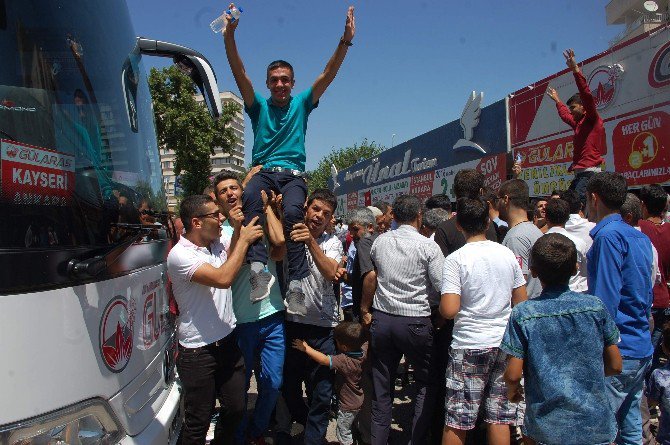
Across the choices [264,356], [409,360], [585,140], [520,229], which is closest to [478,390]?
[409,360]

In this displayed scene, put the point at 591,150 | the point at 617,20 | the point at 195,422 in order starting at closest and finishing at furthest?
the point at 195,422, the point at 591,150, the point at 617,20

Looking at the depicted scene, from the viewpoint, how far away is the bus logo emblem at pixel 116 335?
1.91 metres

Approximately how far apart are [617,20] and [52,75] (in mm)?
46544

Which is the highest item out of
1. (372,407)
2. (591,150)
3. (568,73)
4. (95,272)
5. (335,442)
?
(568,73)

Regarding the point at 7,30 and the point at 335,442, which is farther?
the point at 335,442

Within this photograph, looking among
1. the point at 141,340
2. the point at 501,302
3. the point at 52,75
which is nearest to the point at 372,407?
the point at 501,302

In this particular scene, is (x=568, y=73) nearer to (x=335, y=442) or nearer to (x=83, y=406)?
(x=335, y=442)

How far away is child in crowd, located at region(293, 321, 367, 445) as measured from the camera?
12.4 feet

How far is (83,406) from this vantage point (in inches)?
68.4

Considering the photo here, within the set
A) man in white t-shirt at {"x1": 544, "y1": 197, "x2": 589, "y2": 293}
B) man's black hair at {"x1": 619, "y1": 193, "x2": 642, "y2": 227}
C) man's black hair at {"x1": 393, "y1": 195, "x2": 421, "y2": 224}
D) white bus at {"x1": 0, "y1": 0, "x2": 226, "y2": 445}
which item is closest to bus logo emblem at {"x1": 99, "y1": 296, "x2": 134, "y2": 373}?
white bus at {"x1": 0, "y1": 0, "x2": 226, "y2": 445}

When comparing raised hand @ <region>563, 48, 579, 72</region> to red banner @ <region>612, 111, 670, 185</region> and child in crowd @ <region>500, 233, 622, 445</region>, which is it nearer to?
child in crowd @ <region>500, 233, 622, 445</region>

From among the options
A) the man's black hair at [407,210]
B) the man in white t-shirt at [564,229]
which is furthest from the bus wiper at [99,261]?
the man in white t-shirt at [564,229]

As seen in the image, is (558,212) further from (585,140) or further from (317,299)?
(317,299)

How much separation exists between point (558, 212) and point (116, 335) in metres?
3.37
